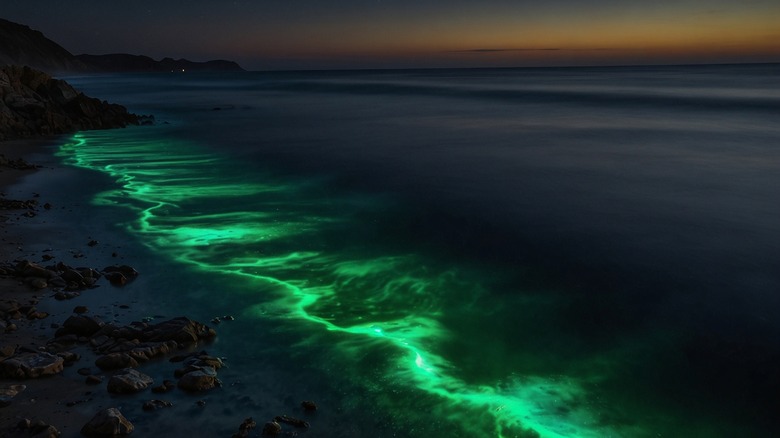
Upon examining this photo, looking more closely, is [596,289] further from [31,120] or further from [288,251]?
[31,120]

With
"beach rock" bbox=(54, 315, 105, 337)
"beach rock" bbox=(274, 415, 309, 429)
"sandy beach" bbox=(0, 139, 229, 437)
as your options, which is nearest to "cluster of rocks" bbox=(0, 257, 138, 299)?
"sandy beach" bbox=(0, 139, 229, 437)

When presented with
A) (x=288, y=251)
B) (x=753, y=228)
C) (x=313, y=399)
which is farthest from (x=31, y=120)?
(x=753, y=228)

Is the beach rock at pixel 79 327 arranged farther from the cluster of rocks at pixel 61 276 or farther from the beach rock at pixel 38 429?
the beach rock at pixel 38 429

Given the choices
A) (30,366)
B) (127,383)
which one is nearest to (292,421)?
(127,383)

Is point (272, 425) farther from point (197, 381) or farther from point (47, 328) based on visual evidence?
point (47, 328)

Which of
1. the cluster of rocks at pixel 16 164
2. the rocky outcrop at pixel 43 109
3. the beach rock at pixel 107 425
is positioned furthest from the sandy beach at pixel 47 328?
the rocky outcrop at pixel 43 109
